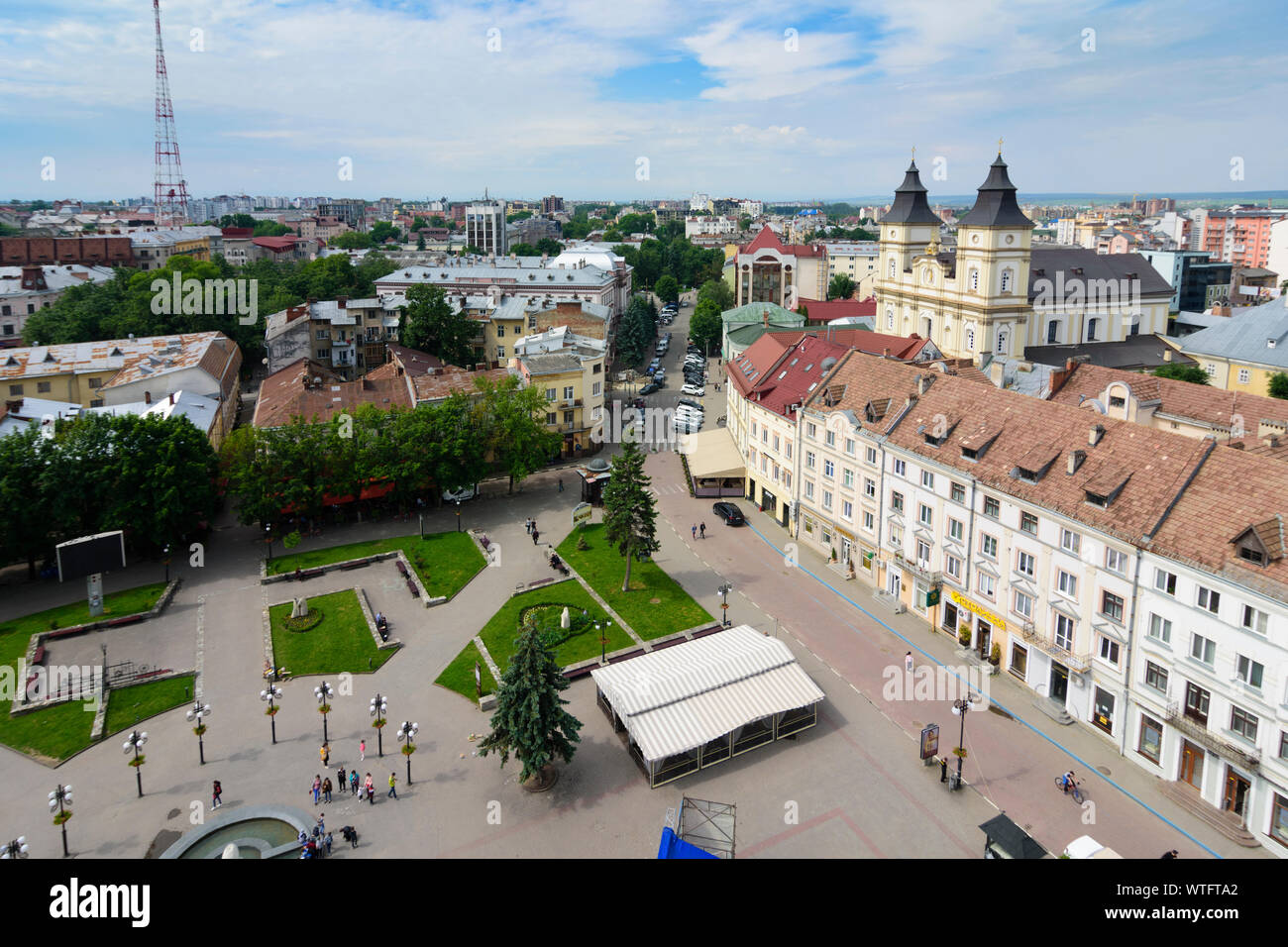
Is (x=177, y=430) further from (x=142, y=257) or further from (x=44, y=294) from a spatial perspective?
(x=142, y=257)

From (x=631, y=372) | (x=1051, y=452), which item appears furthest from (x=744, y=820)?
(x=631, y=372)

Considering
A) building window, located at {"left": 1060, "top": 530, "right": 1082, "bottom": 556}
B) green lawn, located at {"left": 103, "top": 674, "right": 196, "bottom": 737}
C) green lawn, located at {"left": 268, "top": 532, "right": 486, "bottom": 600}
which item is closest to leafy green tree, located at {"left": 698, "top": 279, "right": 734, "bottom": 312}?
green lawn, located at {"left": 268, "top": 532, "right": 486, "bottom": 600}

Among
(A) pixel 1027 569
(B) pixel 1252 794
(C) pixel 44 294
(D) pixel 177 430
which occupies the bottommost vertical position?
(B) pixel 1252 794

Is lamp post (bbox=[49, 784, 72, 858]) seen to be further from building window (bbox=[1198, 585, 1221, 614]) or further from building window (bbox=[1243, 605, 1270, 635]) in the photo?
building window (bbox=[1243, 605, 1270, 635])

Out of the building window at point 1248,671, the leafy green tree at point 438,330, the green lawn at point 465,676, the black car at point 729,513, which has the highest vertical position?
the leafy green tree at point 438,330

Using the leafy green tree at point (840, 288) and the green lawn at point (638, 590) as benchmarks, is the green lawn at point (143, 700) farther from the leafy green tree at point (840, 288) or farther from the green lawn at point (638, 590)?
the leafy green tree at point (840, 288)

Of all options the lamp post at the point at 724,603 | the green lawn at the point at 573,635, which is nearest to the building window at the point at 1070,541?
the lamp post at the point at 724,603
